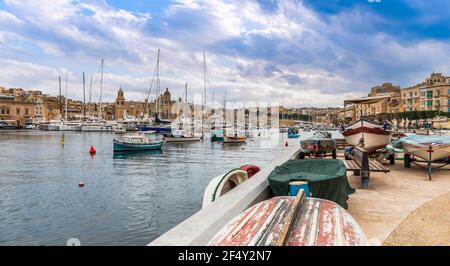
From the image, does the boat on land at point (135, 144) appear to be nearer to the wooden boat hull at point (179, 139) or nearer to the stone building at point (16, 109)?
the wooden boat hull at point (179, 139)

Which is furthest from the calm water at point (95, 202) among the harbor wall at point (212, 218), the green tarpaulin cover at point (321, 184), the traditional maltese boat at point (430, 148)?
the traditional maltese boat at point (430, 148)

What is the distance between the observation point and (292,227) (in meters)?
4.25

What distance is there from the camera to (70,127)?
132 meters

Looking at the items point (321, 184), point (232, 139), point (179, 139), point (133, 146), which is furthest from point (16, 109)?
point (321, 184)

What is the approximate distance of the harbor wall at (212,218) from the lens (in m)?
4.38

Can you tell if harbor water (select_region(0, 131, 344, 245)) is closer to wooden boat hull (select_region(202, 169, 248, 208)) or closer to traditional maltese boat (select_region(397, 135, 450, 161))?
wooden boat hull (select_region(202, 169, 248, 208))

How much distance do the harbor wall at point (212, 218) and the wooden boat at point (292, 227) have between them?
349mm

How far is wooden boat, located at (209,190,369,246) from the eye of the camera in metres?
3.90

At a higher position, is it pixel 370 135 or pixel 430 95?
pixel 430 95

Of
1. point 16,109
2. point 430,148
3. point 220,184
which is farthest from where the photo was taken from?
point 16,109

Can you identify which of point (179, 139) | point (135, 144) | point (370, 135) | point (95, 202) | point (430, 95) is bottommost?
point (95, 202)

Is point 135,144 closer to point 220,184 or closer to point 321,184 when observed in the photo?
point 220,184

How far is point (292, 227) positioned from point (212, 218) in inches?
59.7
